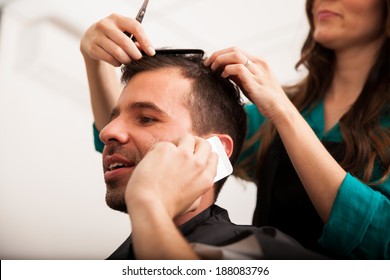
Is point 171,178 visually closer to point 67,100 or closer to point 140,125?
point 140,125

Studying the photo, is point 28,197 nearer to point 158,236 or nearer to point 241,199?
point 241,199

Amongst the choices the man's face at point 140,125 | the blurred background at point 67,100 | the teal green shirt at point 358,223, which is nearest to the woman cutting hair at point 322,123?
the teal green shirt at point 358,223

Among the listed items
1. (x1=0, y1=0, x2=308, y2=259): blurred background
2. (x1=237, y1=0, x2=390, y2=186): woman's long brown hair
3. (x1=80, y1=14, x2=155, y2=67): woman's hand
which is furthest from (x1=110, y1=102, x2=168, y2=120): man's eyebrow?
(x1=0, y1=0, x2=308, y2=259): blurred background

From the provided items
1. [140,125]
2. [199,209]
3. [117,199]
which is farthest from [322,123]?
[117,199]

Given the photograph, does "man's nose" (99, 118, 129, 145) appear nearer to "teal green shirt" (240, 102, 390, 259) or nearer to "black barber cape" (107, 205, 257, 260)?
"black barber cape" (107, 205, 257, 260)

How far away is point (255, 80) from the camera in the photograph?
108cm

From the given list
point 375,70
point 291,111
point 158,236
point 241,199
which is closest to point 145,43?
point 291,111

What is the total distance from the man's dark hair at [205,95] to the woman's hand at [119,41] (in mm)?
95

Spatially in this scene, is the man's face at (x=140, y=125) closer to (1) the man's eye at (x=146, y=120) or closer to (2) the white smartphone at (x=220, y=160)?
(1) the man's eye at (x=146, y=120)

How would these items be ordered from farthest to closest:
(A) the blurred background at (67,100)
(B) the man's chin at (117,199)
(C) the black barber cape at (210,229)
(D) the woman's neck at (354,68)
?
(A) the blurred background at (67,100), (D) the woman's neck at (354,68), (B) the man's chin at (117,199), (C) the black barber cape at (210,229)

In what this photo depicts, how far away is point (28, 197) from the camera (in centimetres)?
211

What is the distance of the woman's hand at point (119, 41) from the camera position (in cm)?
109

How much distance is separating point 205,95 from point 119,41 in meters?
0.30

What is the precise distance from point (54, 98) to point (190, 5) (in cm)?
103
